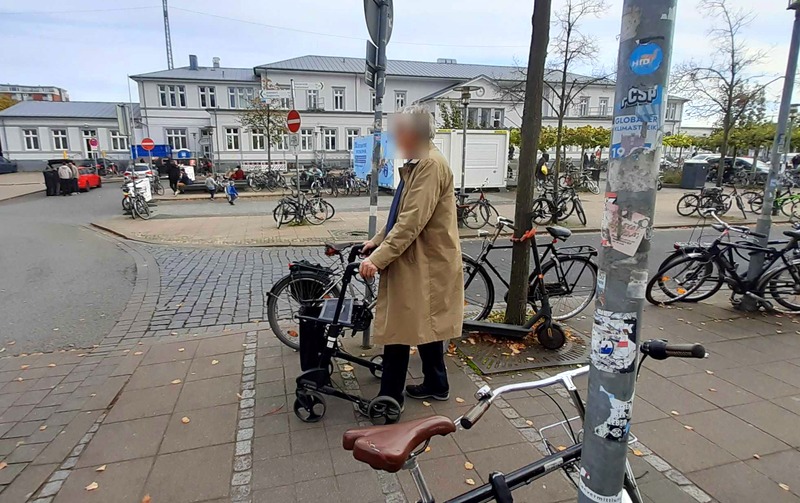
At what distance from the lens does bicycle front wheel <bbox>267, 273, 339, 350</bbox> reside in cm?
379

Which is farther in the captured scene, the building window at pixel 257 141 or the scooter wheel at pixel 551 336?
the building window at pixel 257 141

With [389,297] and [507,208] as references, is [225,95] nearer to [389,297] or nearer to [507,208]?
[507,208]

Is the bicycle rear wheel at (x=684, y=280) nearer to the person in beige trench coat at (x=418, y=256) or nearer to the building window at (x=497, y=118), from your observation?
the person in beige trench coat at (x=418, y=256)

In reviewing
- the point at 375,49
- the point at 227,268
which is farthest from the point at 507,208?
the point at 375,49

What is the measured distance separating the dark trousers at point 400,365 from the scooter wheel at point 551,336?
1264 millimetres

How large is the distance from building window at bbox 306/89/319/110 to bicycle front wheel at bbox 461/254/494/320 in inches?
1632

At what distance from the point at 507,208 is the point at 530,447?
14.0 metres

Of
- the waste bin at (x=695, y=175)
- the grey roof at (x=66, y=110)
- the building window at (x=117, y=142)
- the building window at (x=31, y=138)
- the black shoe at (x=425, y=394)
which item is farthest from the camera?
the building window at (x=117, y=142)

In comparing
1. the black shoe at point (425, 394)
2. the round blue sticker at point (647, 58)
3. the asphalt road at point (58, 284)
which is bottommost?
the asphalt road at point (58, 284)

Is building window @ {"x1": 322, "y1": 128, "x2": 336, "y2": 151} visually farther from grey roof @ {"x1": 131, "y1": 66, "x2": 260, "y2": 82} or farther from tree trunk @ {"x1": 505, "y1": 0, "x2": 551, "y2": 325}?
tree trunk @ {"x1": 505, "y1": 0, "x2": 551, "y2": 325}

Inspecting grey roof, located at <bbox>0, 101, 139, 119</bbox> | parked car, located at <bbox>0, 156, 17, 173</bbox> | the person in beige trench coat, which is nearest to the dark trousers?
the person in beige trench coat

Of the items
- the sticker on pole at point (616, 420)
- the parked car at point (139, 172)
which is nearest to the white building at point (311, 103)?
the parked car at point (139, 172)

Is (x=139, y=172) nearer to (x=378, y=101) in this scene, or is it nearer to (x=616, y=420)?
(x=378, y=101)

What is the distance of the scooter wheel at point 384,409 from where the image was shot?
2906mm
